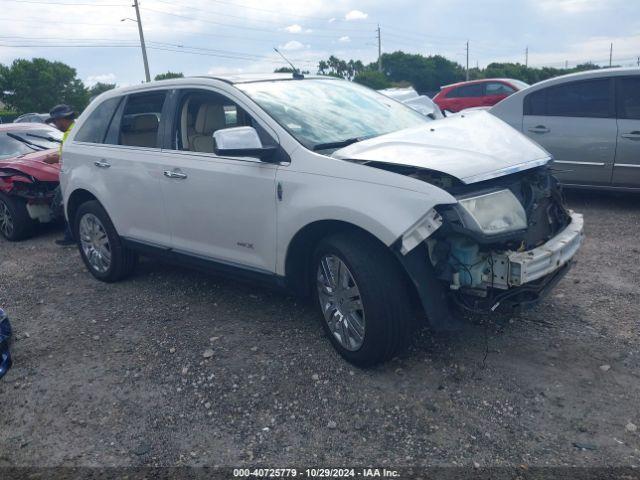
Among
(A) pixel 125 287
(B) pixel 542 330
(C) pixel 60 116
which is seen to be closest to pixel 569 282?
(B) pixel 542 330

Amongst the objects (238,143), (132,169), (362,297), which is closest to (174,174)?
(132,169)

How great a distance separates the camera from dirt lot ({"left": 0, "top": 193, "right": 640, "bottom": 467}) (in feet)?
9.55

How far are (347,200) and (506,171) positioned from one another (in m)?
0.91

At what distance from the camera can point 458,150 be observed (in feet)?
11.2

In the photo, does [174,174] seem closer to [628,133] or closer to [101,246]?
[101,246]

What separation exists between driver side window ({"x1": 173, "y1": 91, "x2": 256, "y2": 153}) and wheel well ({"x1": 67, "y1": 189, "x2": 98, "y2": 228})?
1.46m

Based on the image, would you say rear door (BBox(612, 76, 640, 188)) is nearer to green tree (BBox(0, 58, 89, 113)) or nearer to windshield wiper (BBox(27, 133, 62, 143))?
windshield wiper (BBox(27, 133, 62, 143))

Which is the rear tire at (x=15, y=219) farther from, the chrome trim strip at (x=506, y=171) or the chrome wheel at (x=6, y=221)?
the chrome trim strip at (x=506, y=171)

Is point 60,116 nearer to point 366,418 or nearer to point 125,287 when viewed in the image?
point 125,287

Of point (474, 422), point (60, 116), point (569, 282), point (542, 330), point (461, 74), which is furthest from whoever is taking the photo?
point (461, 74)

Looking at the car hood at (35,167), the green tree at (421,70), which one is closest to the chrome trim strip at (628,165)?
the car hood at (35,167)

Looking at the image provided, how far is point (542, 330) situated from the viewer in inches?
155

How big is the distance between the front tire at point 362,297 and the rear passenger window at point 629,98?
4.66 metres

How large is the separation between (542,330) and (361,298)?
4.67 feet
